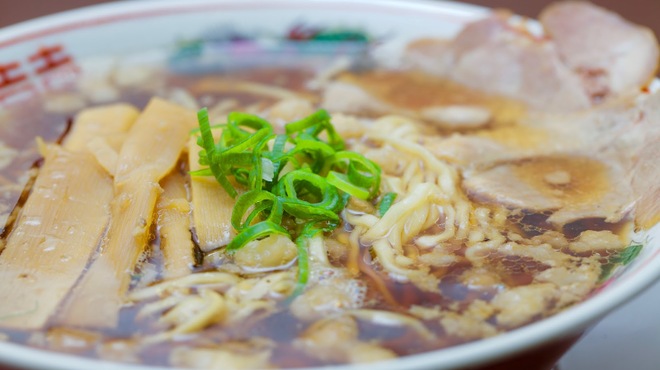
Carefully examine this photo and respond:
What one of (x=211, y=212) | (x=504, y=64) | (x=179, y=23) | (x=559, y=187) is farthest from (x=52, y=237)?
(x=504, y=64)

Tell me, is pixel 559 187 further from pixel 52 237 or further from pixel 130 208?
pixel 52 237

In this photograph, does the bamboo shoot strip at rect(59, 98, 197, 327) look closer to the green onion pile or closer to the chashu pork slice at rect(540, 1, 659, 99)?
the green onion pile

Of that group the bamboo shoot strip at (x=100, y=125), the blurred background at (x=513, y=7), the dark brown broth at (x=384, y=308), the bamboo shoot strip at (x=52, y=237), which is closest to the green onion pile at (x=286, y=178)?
the dark brown broth at (x=384, y=308)

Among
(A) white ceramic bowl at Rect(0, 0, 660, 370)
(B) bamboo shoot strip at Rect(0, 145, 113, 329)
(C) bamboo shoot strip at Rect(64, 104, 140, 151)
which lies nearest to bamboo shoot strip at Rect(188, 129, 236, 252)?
(B) bamboo shoot strip at Rect(0, 145, 113, 329)

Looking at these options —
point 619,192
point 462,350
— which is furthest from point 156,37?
point 462,350

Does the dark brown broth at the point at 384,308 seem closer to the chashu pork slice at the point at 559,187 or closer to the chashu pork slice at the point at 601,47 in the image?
the chashu pork slice at the point at 559,187
